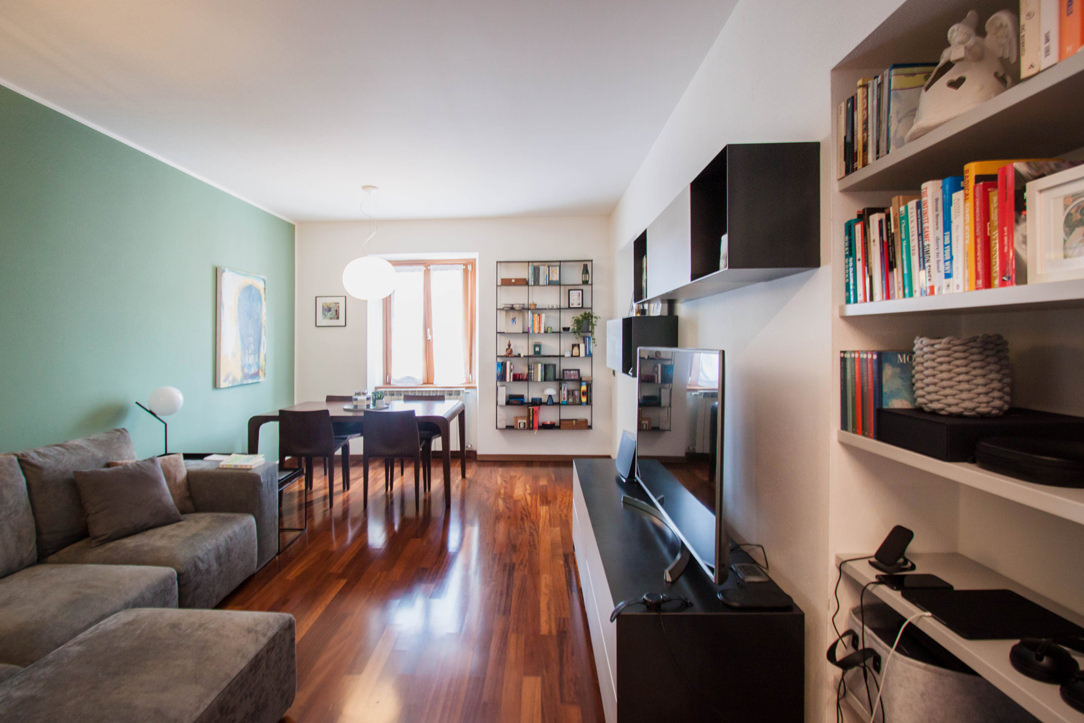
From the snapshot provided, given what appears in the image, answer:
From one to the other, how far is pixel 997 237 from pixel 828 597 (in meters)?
1.02

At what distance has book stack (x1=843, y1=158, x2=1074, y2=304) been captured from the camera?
849mm

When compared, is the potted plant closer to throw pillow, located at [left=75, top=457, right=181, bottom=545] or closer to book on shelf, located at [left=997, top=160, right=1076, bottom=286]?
throw pillow, located at [left=75, top=457, right=181, bottom=545]

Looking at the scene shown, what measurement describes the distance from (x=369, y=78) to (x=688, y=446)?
8.07ft

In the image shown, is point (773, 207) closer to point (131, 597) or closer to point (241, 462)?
point (131, 597)

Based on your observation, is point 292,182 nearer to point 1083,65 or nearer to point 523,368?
point 523,368

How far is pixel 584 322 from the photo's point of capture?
5289mm

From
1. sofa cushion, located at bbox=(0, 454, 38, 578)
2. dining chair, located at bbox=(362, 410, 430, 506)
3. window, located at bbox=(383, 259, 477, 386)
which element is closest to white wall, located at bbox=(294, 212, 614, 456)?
window, located at bbox=(383, 259, 477, 386)

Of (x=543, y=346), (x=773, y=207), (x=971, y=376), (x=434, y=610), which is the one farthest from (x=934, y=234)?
(x=543, y=346)

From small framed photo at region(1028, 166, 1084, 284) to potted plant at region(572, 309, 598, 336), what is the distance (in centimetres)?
441

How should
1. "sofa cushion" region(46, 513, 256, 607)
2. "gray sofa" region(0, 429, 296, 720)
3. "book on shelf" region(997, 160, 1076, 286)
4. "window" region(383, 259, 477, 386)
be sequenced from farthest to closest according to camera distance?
1. "window" region(383, 259, 477, 386)
2. "sofa cushion" region(46, 513, 256, 607)
3. "gray sofa" region(0, 429, 296, 720)
4. "book on shelf" region(997, 160, 1076, 286)

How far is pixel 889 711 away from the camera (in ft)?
3.62

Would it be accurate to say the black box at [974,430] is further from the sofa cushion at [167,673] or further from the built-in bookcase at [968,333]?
the sofa cushion at [167,673]

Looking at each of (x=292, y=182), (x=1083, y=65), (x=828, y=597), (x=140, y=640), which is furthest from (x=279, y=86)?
(x=828, y=597)

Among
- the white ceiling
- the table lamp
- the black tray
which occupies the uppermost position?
the white ceiling
